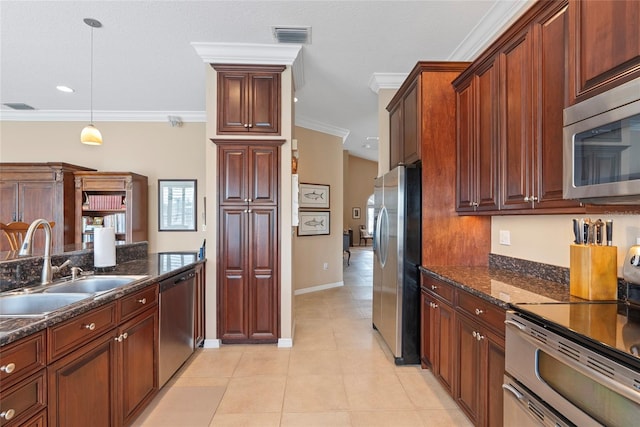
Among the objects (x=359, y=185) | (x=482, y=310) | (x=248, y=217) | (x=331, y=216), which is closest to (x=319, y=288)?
(x=331, y=216)

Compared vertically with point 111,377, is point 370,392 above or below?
below

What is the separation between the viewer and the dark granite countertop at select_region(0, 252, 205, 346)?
3.66 feet

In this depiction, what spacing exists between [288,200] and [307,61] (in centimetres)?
157

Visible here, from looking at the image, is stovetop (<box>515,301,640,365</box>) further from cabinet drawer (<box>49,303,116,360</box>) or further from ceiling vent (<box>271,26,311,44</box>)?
ceiling vent (<box>271,26,311,44</box>)

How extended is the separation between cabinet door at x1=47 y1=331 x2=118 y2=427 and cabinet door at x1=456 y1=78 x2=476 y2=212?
2624 mm

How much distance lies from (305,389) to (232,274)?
133cm

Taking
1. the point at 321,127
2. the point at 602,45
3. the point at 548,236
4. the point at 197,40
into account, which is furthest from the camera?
the point at 321,127

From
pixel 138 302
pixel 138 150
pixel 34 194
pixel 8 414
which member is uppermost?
pixel 138 150

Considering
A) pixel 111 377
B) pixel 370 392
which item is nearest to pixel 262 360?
pixel 370 392

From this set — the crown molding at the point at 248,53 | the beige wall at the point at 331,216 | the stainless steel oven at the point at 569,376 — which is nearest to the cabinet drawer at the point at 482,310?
the stainless steel oven at the point at 569,376

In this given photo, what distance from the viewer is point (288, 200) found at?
315 centimetres

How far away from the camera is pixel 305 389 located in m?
2.35

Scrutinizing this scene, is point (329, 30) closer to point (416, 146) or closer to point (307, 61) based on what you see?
point (307, 61)

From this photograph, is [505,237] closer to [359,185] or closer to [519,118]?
[519,118]
